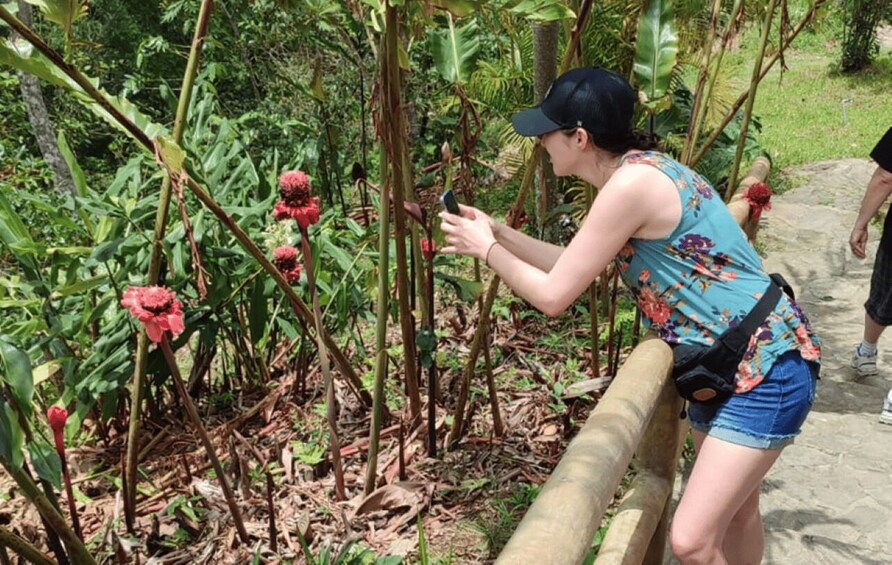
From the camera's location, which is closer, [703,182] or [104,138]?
[703,182]

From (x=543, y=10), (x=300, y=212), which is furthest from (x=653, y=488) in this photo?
(x=543, y=10)

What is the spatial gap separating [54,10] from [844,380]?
3465mm

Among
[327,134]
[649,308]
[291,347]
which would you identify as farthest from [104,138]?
[649,308]

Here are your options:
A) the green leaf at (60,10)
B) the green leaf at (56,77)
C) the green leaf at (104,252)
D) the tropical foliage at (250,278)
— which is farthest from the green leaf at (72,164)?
the green leaf at (60,10)

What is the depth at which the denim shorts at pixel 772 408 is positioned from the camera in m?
1.73

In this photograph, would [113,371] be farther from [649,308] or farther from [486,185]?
[486,185]

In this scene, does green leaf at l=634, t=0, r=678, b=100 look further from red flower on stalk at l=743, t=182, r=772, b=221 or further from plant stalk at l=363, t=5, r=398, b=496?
plant stalk at l=363, t=5, r=398, b=496

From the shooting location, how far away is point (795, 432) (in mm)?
1765

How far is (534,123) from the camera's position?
5.85ft

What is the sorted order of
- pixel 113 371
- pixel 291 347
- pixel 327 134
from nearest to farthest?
pixel 113 371 < pixel 291 347 < pixel 327 134

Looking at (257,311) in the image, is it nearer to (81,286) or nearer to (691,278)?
(81,286)

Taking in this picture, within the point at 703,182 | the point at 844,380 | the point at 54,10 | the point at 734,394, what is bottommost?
the point at 844,380

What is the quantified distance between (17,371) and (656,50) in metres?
2.26

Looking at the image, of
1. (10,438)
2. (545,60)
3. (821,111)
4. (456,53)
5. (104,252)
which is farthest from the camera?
(821,111)
